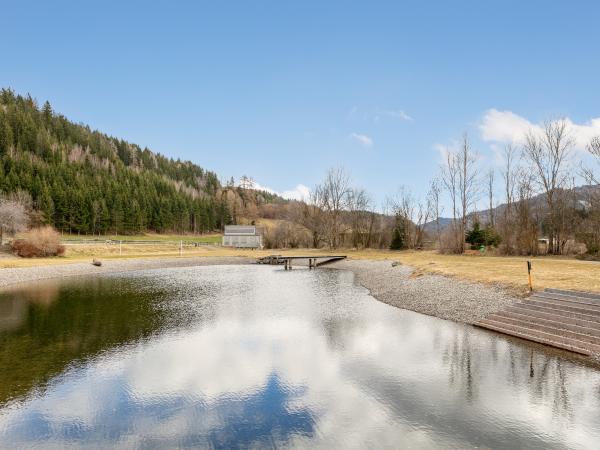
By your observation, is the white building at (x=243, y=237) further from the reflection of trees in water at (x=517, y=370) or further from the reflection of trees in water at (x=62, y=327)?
the reflection of trees in water at (x=517, y=370)

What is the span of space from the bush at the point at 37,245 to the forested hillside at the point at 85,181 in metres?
45.2

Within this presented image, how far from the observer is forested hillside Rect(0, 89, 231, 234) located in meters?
101

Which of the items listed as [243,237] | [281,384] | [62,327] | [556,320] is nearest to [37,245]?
[62,327]

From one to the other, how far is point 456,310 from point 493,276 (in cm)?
614

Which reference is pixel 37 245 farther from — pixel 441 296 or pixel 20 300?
pixel 441 296

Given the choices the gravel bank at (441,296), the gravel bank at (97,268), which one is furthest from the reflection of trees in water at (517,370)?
the gravel bank at (97,268)

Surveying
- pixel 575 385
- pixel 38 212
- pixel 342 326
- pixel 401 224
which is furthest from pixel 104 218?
pixel 575 385

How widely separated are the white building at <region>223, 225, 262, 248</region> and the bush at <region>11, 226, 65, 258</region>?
4806 cm

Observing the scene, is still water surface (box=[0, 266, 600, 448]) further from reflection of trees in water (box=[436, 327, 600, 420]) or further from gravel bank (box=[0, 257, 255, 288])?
gravel bank (box=[0, 257, 255, 288])

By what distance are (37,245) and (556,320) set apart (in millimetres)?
61929

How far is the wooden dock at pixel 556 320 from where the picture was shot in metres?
15.2

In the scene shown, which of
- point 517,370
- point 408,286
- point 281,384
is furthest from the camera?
point 408,286

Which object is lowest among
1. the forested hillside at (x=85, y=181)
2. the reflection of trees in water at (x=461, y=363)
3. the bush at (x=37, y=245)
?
the reflection of trees in water at (x=461, y=363)

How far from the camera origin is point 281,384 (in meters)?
12.2
